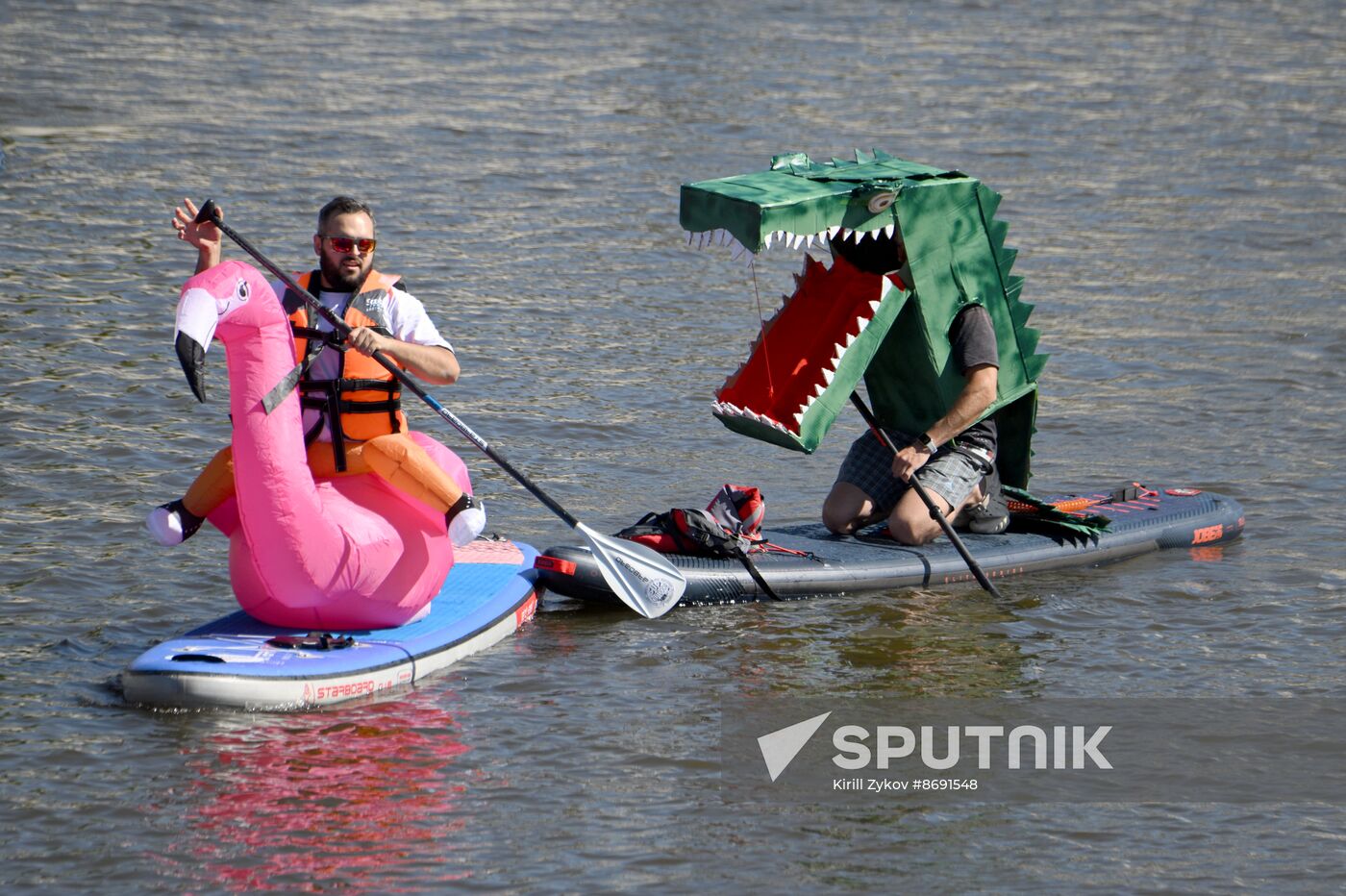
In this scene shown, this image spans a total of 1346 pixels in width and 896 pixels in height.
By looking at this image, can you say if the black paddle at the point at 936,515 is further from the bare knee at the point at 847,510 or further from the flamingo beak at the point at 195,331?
the flamingo beak at the point at 195,331

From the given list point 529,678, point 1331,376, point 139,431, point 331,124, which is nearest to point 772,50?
point 331,124

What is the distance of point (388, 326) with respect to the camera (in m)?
6.95

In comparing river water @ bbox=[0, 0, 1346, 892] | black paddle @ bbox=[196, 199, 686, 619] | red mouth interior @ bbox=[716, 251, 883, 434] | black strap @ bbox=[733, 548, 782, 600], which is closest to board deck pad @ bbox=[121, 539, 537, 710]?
river water @ bbox=[0, 0, 1346, 892]

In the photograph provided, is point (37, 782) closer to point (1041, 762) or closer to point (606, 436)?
point (1041, 762)

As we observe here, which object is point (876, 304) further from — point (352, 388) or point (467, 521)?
point (352, 388)

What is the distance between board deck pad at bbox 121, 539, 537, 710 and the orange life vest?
0.71 meters

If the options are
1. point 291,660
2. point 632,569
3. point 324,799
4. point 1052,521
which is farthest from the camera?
point 1052,521

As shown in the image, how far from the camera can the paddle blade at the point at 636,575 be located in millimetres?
7574

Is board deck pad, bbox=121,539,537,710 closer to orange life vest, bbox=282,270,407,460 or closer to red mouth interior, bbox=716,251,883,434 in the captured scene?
orange life vest, bbox=282,270,407,460

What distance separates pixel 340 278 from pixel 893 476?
2908 mm

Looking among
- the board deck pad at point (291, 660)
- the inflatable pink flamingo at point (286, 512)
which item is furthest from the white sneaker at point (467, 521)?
the board deck pad at point (291, 660)

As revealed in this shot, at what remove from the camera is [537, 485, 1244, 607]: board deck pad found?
8.02 m

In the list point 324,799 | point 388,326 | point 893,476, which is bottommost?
point 324,799

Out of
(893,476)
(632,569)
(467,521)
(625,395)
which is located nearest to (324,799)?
(467,521)
